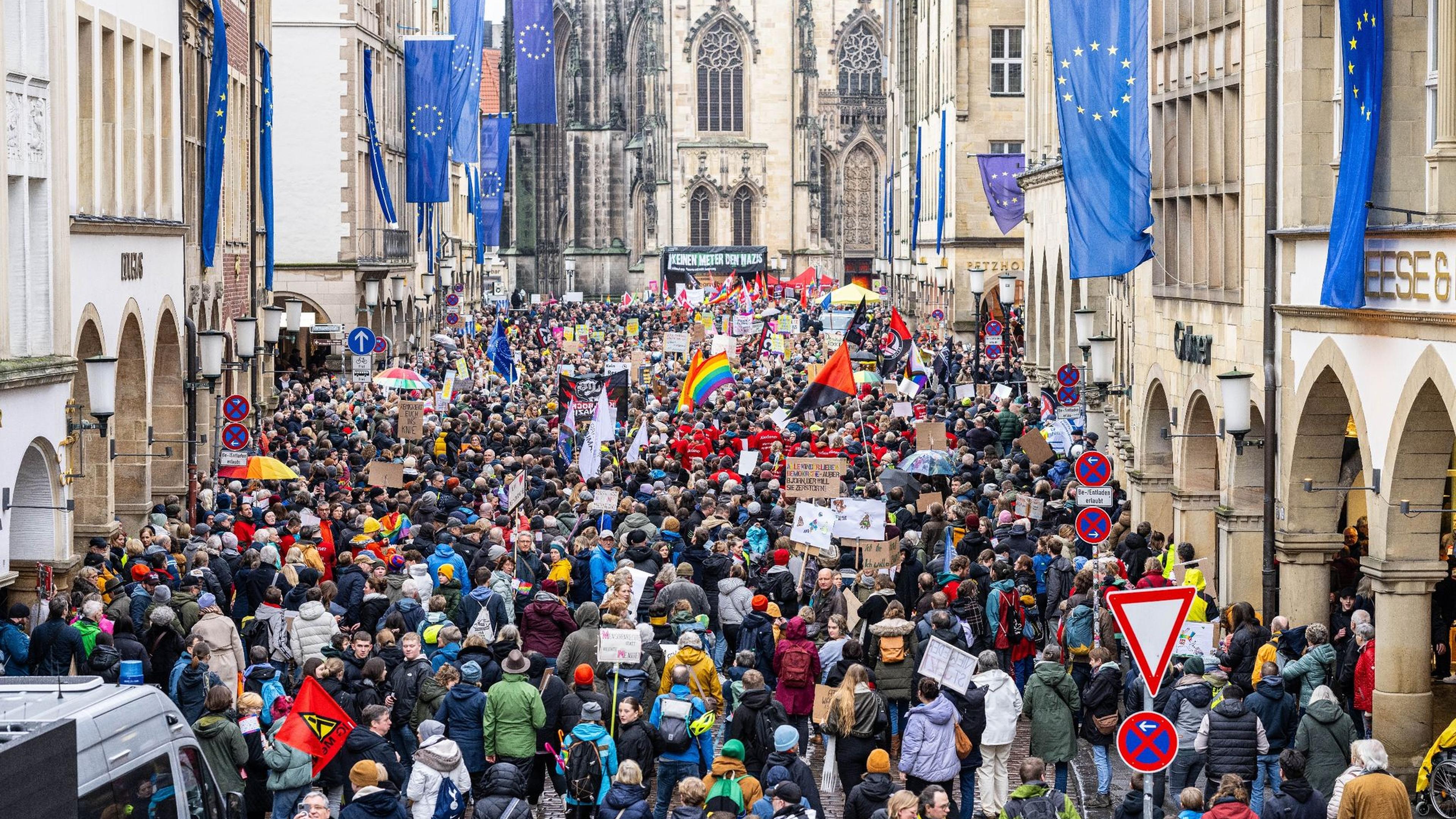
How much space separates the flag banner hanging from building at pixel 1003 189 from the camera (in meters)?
40.5

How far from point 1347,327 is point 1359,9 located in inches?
106

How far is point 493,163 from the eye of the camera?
233 ft

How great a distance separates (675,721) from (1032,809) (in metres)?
3.44

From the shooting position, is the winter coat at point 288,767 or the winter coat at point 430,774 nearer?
the winter coat at point 430,774

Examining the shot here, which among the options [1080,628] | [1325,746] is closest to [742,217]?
[1080,628]

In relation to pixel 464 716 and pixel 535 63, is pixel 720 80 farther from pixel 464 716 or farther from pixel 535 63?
pixel 464 716

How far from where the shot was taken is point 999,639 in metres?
18.7

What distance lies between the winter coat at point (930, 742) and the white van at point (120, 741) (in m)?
5.05

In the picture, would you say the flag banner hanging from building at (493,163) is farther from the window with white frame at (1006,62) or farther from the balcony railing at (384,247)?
the window with white frame at (1006,62)

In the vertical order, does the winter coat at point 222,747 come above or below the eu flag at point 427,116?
below

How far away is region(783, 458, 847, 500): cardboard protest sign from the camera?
2319 cm

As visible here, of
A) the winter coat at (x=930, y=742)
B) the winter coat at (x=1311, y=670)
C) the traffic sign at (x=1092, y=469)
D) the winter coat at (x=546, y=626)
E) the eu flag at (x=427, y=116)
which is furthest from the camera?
the eu flag at (x=427, y=116)

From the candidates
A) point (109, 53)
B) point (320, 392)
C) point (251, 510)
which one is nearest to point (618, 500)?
point (251, 510)

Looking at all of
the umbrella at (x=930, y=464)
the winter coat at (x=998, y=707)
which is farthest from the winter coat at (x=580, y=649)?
the umbrella at (x=930, y=464)
